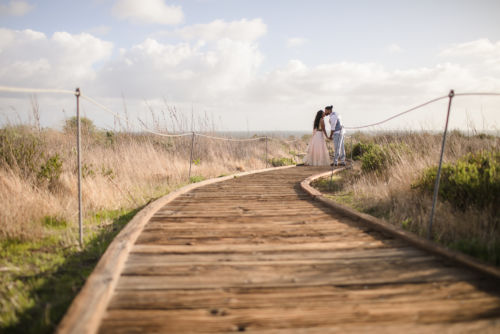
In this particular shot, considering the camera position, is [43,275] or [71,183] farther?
[71,183]

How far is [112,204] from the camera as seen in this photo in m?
4.57

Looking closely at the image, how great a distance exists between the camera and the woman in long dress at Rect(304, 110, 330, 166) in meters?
10.8

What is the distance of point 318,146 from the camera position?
11016 mm

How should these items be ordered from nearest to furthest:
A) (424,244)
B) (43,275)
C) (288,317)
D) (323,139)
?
(288,317)
(43,275)
(424,244)
(323,139)

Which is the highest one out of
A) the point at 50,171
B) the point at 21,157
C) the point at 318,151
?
the point at 318,151

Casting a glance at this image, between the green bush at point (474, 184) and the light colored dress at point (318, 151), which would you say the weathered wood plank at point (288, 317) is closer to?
the green bush at point (474, 184)

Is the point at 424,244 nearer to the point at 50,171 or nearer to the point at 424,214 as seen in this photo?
the point at 424,214

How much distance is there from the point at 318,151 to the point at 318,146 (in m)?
0.18

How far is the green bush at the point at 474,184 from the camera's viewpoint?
338 centimetres

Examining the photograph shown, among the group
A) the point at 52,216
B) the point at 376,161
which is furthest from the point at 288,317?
the point at 376,161

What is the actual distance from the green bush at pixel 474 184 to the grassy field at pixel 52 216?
13.0ft

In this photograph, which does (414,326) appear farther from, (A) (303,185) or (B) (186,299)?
(A) (303,185)

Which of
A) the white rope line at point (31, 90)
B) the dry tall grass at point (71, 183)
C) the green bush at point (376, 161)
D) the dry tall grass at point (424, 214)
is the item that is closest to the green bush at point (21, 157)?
the dry tall grass at point (71, 183)

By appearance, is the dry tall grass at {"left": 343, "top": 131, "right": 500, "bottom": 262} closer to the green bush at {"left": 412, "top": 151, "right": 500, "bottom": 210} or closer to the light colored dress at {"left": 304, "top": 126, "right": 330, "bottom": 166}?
the green bush at {"left": 412, "top": 151, "right": 500, "bottom": 210}
